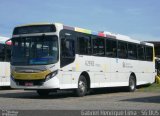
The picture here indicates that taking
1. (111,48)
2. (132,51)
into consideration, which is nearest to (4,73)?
(111,48)

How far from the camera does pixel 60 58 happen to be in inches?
760

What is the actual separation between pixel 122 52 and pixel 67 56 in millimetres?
6837

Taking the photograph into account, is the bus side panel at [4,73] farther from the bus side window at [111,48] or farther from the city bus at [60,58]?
the bus side window at [111,48]

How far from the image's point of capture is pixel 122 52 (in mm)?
25969

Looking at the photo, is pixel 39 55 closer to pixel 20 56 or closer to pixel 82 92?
pixel 20 56

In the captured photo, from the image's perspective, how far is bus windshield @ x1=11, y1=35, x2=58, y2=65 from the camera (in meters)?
19.2

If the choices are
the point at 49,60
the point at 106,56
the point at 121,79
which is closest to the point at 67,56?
the point at 49,60

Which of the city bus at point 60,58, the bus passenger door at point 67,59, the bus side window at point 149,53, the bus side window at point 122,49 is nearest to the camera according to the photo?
the city bus at point 60,58

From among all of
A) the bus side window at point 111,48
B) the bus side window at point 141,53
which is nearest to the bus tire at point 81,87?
the bus side window at point 111,48

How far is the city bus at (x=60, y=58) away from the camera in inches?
755

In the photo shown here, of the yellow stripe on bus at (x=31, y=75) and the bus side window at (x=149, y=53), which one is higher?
the bus side window at (x=149, y=53)

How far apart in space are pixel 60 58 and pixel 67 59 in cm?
60

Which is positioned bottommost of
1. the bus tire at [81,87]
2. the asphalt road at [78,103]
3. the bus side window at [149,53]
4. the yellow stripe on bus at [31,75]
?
the asphalt road at [78,103]

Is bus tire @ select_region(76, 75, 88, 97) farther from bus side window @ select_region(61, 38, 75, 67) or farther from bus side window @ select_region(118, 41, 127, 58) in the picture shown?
bus side window @ select_region(118, 41, 127, 58)
